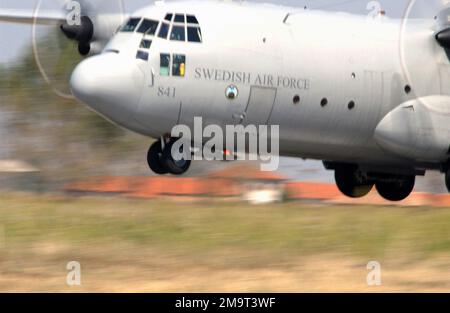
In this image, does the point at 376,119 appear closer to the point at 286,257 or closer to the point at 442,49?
the point at 442,49

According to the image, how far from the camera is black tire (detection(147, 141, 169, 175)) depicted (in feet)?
60.3

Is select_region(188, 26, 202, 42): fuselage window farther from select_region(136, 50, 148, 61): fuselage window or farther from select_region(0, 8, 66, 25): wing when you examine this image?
select_region(0, 8, 66, 25): wing

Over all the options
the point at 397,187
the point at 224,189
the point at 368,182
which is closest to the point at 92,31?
the point at 368,182

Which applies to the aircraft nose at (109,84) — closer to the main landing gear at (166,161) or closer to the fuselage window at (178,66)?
the fuselage window at (178,66)

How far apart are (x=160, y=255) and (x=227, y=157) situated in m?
2.32

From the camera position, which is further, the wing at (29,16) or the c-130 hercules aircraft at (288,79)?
the wing at (29,16)

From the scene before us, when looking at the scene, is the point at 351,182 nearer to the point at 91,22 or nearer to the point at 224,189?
the point at 91,22

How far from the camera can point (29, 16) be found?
2245 centimetres

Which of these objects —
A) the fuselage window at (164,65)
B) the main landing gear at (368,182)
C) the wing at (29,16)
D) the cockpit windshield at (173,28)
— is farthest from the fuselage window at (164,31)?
the main landing gear at (368,182)

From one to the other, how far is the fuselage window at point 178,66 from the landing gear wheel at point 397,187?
20.0 ft

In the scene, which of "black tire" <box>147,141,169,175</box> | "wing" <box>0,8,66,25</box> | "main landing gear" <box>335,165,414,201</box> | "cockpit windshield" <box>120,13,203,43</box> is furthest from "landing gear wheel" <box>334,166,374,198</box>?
"wing" <box>0,8,66,25</box>

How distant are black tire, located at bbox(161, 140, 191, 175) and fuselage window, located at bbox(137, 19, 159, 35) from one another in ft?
6.02

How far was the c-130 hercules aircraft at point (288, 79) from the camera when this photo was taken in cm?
1780
